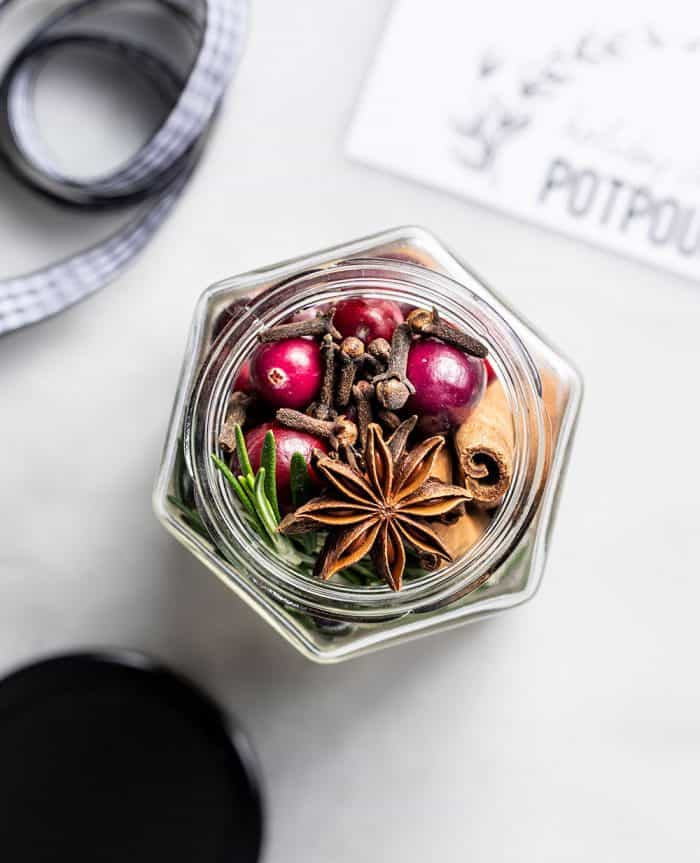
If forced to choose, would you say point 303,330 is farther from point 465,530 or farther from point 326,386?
point 465,530

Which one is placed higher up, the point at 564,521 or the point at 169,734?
the point at 564,521

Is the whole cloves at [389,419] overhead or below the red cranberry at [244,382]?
overhead

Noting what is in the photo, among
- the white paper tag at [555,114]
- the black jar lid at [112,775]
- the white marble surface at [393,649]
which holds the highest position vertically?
the white paper tag at [555,114]

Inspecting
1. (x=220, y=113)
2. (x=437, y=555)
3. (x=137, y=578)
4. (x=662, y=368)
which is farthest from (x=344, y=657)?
(x=220, y=113)

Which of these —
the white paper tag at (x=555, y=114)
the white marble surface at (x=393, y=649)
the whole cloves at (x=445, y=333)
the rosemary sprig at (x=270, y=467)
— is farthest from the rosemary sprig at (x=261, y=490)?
the white paper tag at (x=555, y=114)

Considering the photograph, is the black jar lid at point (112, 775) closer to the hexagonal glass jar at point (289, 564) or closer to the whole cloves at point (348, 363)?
the hexagonal glass jar at point (289, 564)

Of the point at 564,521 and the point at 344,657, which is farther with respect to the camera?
the point at 564,521

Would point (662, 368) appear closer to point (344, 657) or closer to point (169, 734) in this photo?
point (344, 657)
